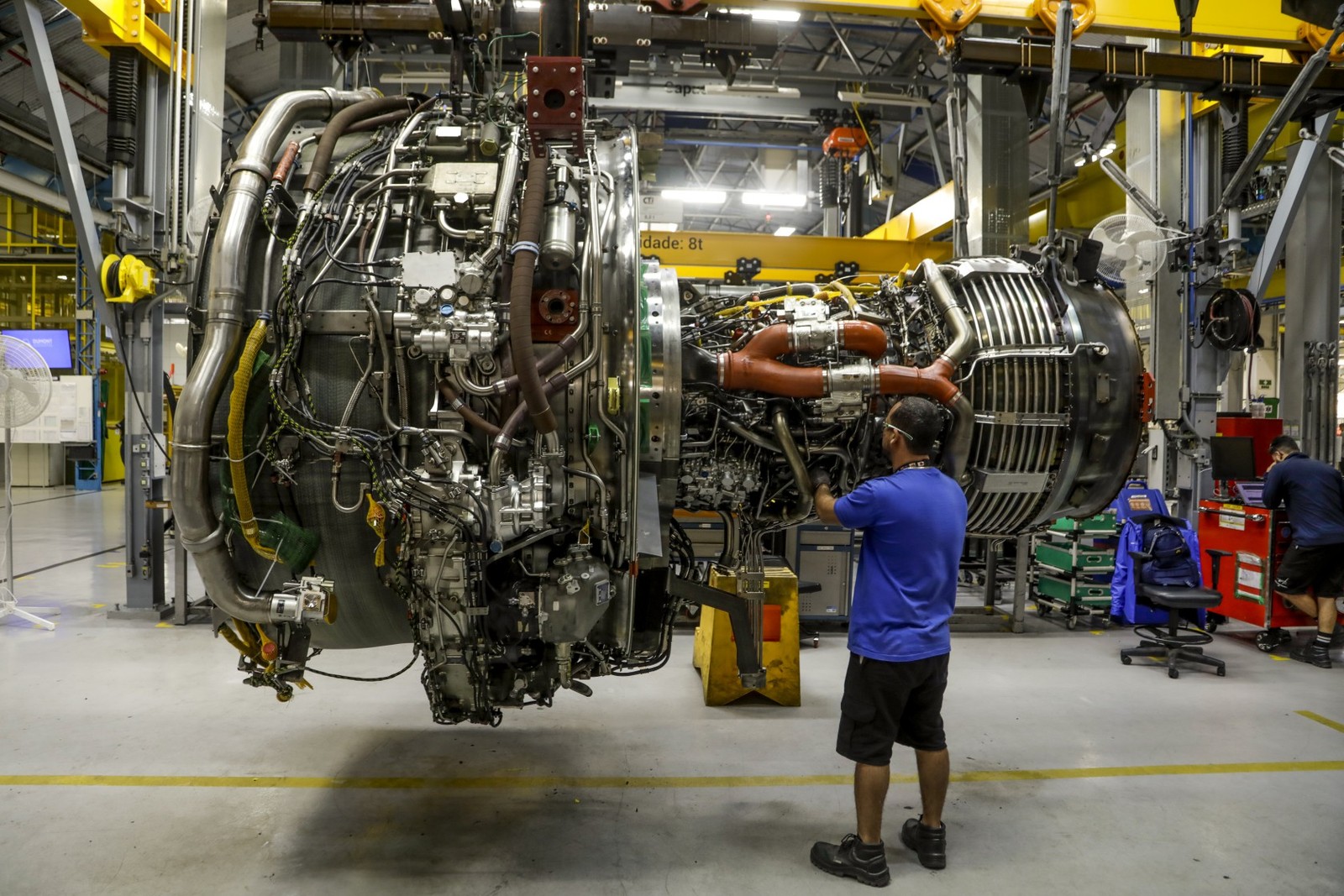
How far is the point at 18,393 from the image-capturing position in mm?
6477

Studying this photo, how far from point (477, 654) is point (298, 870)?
114 cm

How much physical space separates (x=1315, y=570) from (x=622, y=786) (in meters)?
5.68

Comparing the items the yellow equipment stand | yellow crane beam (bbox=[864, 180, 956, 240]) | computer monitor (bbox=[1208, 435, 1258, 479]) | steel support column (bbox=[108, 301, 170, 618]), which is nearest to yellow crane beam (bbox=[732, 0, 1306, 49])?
A: yellow crane beam (bbox=[864, 180, 956, 240])

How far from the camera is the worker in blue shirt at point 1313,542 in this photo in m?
5.89

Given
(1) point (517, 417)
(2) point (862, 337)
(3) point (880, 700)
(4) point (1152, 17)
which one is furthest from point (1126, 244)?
(1) point (517, 417)

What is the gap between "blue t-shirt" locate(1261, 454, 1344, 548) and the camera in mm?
5867

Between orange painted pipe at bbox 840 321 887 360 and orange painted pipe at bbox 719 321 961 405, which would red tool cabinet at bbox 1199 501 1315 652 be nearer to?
orange painted pipe at bbox 719 321 961 405

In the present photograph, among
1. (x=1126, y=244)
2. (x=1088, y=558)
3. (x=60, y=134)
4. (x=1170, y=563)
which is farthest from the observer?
(x=1088, y=558)

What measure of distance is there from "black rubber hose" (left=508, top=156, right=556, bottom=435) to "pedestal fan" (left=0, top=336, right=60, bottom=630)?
601 centimetres

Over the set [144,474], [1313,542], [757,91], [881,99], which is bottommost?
[1313,542]

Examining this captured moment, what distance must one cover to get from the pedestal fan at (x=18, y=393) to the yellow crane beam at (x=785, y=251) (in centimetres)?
622

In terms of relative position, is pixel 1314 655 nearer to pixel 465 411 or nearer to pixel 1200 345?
pixel 1200 345

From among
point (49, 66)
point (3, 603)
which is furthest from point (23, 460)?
point (49, 66)

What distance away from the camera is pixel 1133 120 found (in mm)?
7250
